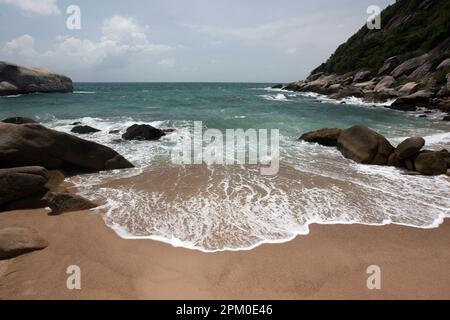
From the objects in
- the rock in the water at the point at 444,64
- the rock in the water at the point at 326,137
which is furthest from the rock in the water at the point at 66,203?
the rock in the water at the point at 444,64

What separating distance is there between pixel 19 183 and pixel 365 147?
11187 mm

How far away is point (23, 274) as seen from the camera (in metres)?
4.52

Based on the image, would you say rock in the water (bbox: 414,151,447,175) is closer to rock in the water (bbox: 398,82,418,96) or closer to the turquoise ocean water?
the turquoise ocean water

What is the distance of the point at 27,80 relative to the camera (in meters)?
55.7

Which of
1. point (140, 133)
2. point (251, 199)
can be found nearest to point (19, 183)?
point (251, 199)

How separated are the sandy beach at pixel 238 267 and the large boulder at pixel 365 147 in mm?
5130

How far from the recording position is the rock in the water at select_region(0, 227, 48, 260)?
4922mm

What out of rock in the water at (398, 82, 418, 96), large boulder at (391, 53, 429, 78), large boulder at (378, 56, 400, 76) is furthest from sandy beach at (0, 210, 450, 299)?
large boulder at (378, 56, 400, 76)

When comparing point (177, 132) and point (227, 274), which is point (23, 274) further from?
point (177, 132)

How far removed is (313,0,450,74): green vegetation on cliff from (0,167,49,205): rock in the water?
4283cm

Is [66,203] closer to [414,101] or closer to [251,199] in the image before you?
[251,199]

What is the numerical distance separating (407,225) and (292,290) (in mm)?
3630

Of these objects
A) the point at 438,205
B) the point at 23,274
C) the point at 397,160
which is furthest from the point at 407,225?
the point at 23,274

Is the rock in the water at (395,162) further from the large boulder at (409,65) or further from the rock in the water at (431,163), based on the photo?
the large boulder at (409,65)
